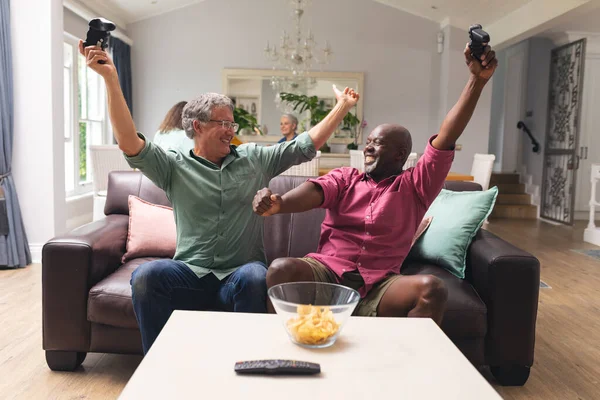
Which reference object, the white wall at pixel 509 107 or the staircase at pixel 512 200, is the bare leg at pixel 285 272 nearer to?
the staircase at pixel 512 200

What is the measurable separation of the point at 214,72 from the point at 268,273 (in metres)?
6.38

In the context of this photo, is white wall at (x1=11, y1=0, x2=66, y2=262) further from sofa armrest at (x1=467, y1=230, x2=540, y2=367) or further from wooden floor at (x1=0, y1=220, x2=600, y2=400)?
sofa armrest at (x1=467, y1=230, x2=540, y2=367)

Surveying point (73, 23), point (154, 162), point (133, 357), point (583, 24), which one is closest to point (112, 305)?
point (133, 357)

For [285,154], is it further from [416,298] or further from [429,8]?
[429,8]

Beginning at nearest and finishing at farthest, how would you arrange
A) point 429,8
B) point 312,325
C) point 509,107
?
point 312,325 < point 429,8 < point 509,107

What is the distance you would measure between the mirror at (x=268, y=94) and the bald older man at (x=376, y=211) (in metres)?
5.73

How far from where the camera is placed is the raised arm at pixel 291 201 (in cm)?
189

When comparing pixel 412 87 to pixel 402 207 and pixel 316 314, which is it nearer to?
pixel 402 207

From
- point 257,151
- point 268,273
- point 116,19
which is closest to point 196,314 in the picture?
point 268,273

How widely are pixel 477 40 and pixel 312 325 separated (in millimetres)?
999

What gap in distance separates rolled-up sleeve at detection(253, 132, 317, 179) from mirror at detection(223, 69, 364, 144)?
5.67m

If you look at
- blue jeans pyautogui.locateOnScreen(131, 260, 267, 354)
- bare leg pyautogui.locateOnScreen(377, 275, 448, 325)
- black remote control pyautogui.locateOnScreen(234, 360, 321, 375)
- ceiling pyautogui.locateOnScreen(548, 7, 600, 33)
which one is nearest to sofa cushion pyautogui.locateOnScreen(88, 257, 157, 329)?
blue jeans pyautogui.locateOnScreen(131, 260, 267, 354)

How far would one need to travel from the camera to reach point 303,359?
1.32 m

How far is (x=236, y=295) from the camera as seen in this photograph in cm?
201
